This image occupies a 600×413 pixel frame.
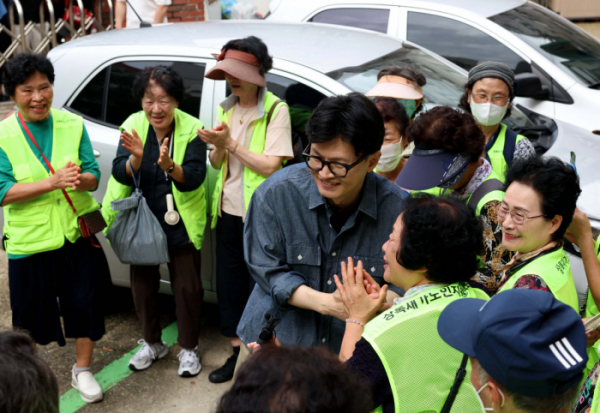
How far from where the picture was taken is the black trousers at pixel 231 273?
384 cm

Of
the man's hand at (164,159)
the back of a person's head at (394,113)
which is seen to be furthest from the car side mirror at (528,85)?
the man's hand at (164,159)

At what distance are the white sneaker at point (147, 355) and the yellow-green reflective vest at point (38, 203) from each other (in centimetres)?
98

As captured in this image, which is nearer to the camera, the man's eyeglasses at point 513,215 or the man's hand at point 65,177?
the man's eyeglasses at point 513,215

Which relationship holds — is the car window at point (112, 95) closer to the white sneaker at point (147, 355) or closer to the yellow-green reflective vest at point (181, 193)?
the yellow-green reflective vest at point (181, 193)

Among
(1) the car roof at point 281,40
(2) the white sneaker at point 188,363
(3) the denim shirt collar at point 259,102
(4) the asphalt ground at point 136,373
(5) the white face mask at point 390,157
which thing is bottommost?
(4) the asphalt ground at point 136,373

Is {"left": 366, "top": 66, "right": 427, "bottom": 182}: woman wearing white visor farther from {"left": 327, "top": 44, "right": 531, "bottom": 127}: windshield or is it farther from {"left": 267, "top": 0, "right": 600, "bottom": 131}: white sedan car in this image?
{"left": 267, "top": 0, "right": 600, "bottom": 131}: white sedan car

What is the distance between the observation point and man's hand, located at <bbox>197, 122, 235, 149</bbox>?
3.55 metres

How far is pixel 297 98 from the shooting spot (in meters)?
4.00

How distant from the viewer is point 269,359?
50.3 inches

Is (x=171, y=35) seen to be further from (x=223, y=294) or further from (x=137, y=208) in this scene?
(x=223, y=294)

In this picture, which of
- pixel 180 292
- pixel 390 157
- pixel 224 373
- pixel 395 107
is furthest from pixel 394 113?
pixel 224 373

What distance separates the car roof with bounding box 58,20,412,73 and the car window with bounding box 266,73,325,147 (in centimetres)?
17

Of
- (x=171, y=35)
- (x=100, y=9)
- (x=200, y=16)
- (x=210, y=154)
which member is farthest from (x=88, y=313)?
(x=100, y=9)

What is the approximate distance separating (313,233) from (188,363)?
208 centimetres
